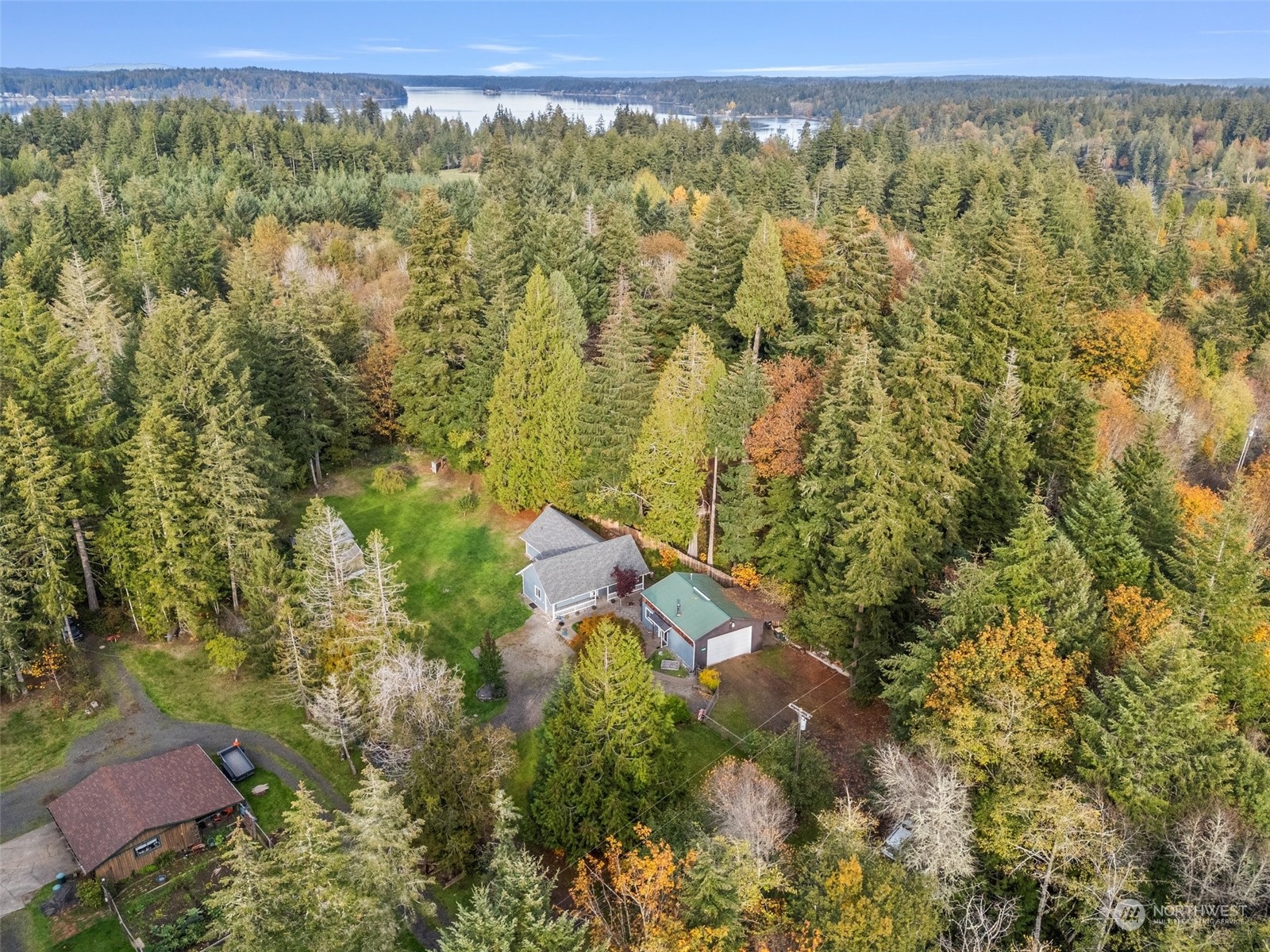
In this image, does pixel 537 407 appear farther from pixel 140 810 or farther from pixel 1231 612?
pixel 1231 612

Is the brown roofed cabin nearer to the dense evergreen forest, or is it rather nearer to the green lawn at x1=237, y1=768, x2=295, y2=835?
the green lawn at x1=237, y1=768, x2=295, y2=835

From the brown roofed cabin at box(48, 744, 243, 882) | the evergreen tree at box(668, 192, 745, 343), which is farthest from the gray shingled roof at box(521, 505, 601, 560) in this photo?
the brown roofed cabin at box(48, 744, 243, 882)

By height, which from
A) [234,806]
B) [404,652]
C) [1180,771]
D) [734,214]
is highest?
[734,214]

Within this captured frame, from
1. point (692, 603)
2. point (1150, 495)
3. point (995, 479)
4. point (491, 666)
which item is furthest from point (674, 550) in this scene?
point (1150, 495)

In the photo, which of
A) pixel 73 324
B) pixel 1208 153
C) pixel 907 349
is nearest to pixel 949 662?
pixel 907 349

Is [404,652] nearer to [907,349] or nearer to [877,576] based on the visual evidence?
[877,576]
